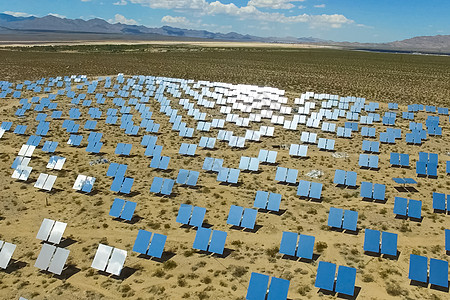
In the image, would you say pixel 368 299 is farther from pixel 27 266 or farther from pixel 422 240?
pixel 27 266

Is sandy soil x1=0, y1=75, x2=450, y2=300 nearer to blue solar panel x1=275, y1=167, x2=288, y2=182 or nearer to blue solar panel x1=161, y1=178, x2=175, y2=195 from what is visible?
blue solar panel x1=161, y1=178, x2=175, y2=195

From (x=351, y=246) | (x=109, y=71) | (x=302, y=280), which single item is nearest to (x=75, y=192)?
(x=302, y=280)

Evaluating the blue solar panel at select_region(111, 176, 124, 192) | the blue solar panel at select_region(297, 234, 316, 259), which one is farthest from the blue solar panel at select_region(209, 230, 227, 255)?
the blue solar panel at select_region(111, 176, 124, 192)

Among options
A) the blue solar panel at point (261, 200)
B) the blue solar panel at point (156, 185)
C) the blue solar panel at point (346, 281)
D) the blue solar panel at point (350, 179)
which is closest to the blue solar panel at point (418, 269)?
the blue solar panel at point (346, 281)

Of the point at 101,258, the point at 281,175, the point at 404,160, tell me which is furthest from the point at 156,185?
the point at 404,160

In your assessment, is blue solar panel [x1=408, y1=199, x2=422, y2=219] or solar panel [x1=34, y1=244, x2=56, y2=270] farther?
blue solar panel [x1=408, y1=199, x2=422, y2=219]

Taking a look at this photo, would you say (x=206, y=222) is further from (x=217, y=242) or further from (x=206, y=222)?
(x=217, y=242)

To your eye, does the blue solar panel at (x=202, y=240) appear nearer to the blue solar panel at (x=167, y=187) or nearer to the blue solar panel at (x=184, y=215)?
the blue solar panel at (x=184, y=215)
